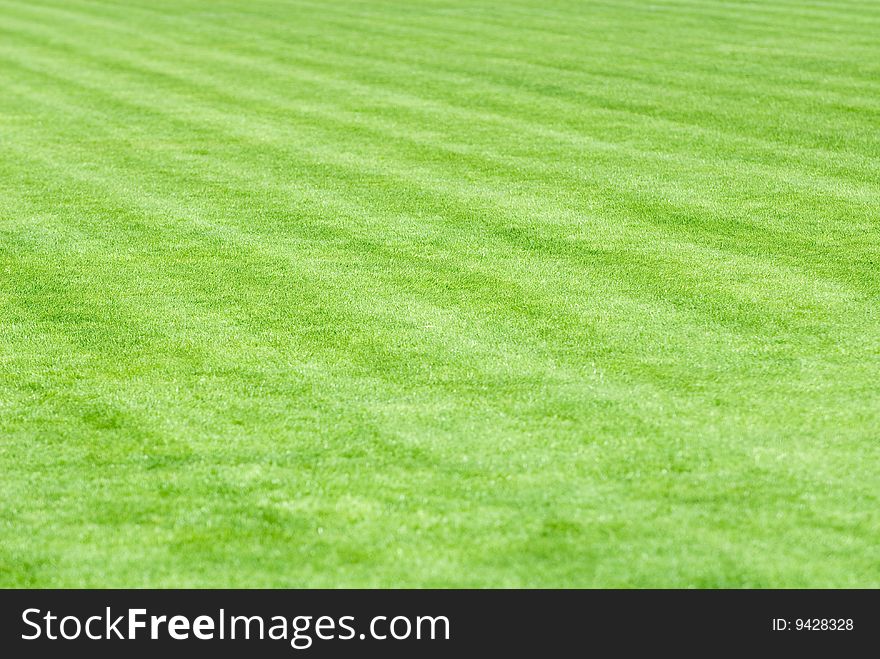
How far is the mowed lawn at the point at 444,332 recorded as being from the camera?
592 cm

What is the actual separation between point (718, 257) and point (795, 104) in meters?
6.56

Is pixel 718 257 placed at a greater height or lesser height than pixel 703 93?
lesser

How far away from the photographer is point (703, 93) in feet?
54.4

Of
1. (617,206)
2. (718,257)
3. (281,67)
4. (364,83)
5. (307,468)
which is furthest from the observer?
(281,67)

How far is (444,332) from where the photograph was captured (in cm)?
855

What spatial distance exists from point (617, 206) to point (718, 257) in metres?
1.70

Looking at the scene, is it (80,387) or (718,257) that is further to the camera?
(718,257)

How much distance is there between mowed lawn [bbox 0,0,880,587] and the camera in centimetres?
592

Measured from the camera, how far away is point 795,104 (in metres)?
15.8
